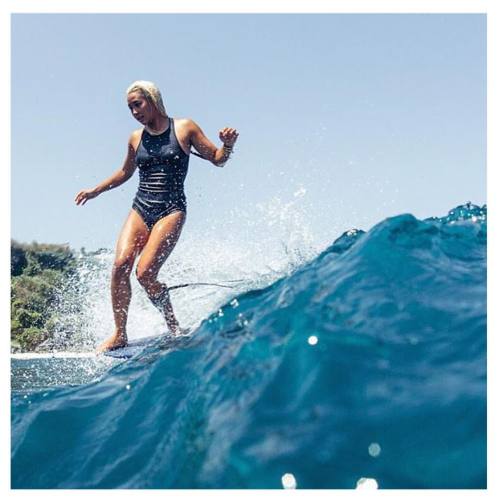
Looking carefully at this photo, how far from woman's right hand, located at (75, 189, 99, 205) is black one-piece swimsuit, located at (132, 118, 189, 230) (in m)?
0.58

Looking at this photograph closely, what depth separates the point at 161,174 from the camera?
4.71m

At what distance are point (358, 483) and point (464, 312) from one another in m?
1.28

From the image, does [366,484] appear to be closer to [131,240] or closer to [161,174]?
[131,240]

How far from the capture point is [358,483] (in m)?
2.01

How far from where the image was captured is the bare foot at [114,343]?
456 cm

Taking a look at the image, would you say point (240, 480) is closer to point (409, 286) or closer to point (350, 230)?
point (409, 286)

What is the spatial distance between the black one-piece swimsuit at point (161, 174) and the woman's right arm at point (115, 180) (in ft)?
0.96

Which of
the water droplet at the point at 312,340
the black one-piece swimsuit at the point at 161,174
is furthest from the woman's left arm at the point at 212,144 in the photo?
the water droplet at the point at 312,340

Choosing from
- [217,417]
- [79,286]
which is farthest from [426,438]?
[79,286]

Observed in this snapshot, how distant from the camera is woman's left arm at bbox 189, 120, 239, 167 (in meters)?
4.41

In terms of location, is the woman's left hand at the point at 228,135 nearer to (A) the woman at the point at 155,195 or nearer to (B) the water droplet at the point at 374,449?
(A) the woman at the point at 155,195

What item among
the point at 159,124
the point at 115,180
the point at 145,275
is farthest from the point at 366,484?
the point at 115,180
